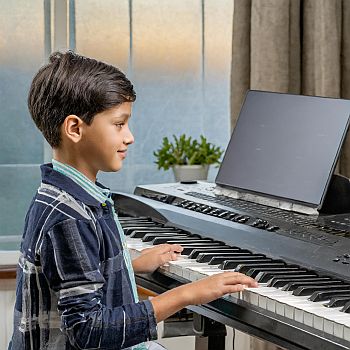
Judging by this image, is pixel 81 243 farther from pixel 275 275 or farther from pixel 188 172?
pixel 188 172

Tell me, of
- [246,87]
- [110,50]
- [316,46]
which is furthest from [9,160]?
[316,46]

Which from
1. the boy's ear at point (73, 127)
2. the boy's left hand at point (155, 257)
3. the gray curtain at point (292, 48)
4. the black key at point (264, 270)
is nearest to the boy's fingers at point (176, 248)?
the boy's left hand at point (155, 257)

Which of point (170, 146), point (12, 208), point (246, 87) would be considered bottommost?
point (12, 208)

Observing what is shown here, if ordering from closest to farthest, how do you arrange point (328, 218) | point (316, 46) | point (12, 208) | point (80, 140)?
1. point (80, 140)
2. point (328, 218)
3. point (316, 46)
4. point (12, 208)

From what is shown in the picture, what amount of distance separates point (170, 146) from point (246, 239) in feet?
4.20

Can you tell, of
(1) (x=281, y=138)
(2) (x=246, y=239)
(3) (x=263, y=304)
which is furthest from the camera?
(1) (x=281, y=138)

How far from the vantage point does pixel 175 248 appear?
1979 millimetres

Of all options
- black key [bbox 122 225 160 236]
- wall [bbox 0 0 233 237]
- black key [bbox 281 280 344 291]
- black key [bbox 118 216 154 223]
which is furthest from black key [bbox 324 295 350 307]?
wall [bbox 0 0 233 237]

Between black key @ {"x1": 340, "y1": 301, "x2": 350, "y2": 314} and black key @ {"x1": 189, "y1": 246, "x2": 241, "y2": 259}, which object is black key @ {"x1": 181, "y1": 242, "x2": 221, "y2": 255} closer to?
black key @ {"x1": 189, "y1": 246, "x2": 241, "y2": 259}

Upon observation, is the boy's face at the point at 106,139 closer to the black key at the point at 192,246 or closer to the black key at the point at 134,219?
the black key at the point at 192,246

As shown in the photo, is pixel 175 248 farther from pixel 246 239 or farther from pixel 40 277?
pixel 40 277

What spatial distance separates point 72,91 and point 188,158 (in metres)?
1.53

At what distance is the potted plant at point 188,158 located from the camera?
3209 millimetres

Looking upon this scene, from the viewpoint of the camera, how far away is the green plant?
3209 millimetres
